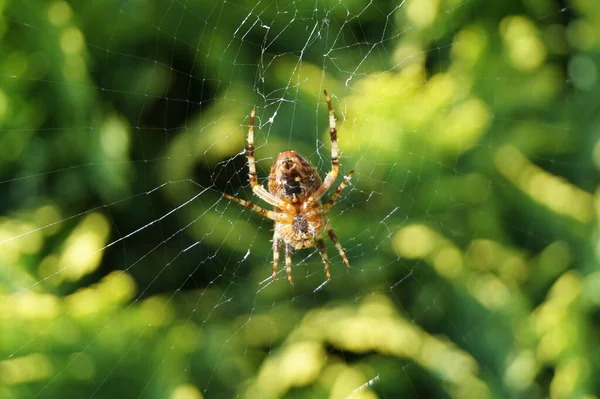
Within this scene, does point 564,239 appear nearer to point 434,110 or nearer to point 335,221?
point 434,110

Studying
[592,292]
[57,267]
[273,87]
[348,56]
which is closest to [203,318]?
[57,267]

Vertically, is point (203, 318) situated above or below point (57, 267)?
below

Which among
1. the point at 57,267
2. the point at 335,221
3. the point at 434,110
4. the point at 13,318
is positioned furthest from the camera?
the point at 335,221

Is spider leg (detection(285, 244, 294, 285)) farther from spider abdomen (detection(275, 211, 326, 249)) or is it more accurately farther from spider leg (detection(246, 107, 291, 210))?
spider leg (detection(246, 107, 291, 210))

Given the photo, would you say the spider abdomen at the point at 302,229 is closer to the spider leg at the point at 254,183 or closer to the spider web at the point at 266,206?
the spider leg at the point at 254,183

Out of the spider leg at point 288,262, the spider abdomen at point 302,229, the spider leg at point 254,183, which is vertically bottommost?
the spider leg at point 288,262

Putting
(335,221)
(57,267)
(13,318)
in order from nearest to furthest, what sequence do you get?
1. (13,318)
2. (57,267)
3. (335,221)

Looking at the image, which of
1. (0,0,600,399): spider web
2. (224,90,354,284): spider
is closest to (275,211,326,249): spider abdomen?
(224,90,354,284): spider

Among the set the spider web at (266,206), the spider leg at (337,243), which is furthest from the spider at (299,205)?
the spider web at (266,206)

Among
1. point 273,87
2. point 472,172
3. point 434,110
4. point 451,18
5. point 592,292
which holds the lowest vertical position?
point 592,292
